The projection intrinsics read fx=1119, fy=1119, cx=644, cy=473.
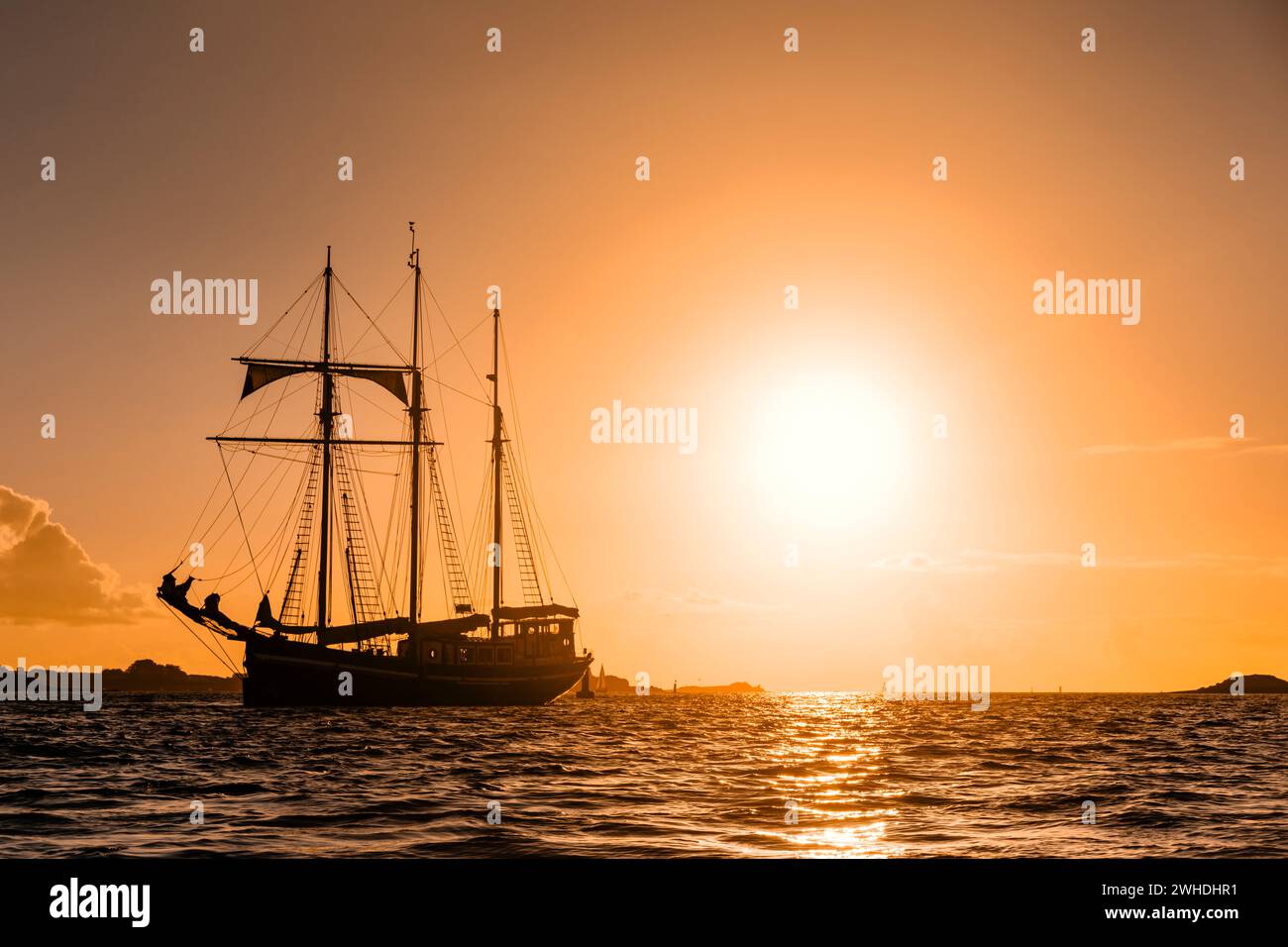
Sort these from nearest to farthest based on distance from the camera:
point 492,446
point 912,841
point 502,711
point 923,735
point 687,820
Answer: point 912,841
point 687,820
point 923,735
point 502,711
point 492,446

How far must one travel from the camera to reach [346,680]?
77.4 metres

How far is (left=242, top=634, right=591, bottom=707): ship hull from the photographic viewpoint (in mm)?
76250

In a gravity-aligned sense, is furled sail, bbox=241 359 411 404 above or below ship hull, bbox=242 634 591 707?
above

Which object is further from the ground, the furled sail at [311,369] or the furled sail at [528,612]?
the furled sail at [311,369]

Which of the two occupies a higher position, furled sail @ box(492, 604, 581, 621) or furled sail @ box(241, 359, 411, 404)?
furled sail @ box(241, 359, 411, 404)

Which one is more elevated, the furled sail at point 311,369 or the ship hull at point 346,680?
the furled sail at point 311,369

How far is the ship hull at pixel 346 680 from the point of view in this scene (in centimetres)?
7625
